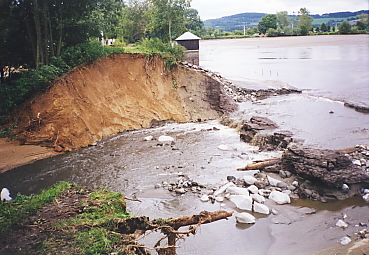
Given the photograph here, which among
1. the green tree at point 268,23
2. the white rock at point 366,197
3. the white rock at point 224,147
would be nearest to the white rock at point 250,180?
the white rock at point 366,197

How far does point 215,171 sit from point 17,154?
288 inches

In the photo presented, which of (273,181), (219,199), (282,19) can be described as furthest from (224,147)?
(282,19)

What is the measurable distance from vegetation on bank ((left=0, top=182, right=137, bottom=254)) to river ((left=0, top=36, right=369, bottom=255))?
5.13 feet

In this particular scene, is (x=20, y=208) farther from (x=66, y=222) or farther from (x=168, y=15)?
(x=168, y=15)

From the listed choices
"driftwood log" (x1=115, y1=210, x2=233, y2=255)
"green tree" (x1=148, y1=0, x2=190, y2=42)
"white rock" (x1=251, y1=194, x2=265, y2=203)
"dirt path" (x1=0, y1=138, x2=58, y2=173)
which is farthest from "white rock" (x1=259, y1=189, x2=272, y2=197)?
"green tree" (x1=148, y1=0, x2=190, y2=42)

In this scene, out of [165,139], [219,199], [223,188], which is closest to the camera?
[219,199]

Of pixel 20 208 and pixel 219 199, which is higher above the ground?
pixel 20 208

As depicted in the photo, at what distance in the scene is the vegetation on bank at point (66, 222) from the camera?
459 centimetres

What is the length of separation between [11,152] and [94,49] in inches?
249

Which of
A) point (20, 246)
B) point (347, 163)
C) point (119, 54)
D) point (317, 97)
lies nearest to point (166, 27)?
point (119, 54)

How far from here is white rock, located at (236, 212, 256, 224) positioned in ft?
24.4

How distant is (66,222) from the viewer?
516cm

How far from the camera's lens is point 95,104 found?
1474 centimetres

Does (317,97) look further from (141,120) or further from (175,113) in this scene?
(141,120)
